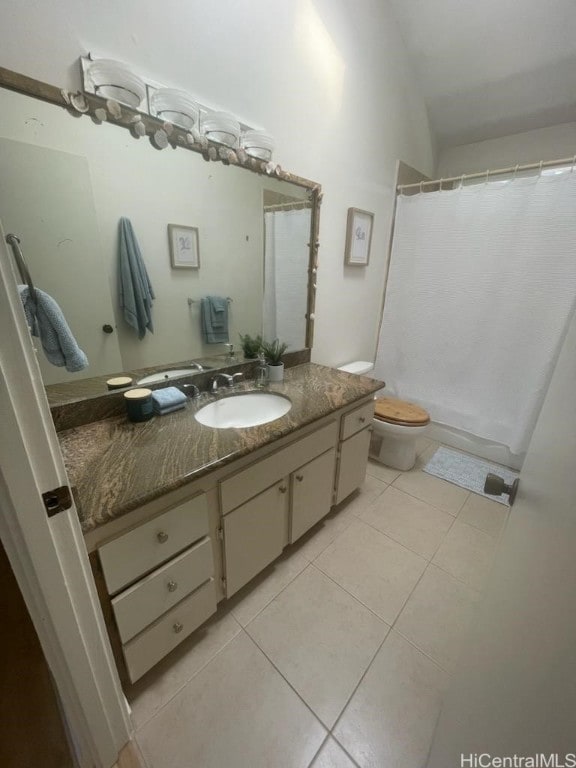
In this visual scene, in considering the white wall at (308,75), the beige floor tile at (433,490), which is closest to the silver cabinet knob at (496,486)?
the beige floor tile at (433,490)

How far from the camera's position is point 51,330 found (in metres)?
0.93

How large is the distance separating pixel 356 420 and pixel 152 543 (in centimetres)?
104

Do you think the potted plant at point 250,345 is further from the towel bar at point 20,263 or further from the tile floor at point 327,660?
the tile floor at point 327,660

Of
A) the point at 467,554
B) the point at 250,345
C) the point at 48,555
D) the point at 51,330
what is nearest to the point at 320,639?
the point at 467,554

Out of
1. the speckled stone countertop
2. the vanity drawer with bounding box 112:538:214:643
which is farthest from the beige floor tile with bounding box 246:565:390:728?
the speckled stone countertop

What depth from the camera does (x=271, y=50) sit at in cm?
123

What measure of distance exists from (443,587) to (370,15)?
289 cm

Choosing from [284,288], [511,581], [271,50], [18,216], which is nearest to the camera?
[511,581]

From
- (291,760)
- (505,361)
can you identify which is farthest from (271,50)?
(291,760)

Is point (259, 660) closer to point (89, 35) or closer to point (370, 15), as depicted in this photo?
point (89, 35)

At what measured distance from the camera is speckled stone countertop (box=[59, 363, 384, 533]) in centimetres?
73

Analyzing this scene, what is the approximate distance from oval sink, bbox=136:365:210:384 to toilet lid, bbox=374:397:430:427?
1.26 meters

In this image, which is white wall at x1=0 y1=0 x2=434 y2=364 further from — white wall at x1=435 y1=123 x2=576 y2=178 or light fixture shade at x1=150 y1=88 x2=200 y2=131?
white wall at x1=435 y1=123 x2=576 y2=178

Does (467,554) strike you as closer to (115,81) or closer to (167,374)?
(167,374)
